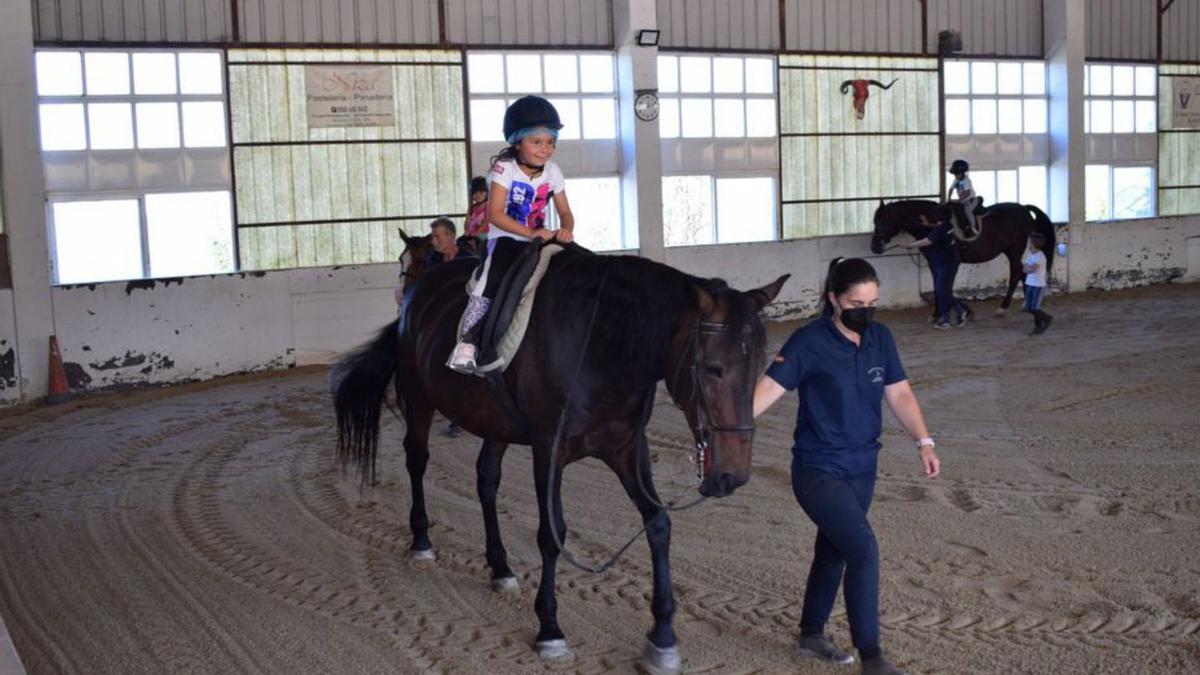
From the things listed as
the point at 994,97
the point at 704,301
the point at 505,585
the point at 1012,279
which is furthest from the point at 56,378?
the point at 994,97

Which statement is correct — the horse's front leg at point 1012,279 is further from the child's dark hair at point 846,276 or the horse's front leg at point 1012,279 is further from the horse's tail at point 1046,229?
the child's dark hair at point 846,276

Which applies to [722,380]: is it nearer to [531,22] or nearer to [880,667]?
[880,667]

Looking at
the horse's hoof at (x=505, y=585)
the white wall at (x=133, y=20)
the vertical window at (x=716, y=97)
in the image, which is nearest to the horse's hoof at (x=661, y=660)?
the horse's hoof at (x=505, y=585)

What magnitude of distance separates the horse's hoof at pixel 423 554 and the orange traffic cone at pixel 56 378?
8.04 m

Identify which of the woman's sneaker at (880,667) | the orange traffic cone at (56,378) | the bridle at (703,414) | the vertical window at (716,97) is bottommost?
the woman's sneaker at (880,667)

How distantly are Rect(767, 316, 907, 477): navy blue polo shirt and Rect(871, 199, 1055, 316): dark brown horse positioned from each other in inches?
518

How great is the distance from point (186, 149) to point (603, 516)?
30.1ft

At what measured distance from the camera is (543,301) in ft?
18.1

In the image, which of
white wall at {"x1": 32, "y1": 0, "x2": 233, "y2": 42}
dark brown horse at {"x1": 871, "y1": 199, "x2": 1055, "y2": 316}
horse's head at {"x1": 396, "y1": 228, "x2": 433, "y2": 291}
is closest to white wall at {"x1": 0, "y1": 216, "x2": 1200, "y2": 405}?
dark brown horse at {"x1": 871, "y1": 199, "x2": 1055, "y2": 316}

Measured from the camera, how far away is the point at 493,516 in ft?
20.6

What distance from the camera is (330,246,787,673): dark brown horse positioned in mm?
4602

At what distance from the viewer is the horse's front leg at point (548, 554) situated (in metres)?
5.09

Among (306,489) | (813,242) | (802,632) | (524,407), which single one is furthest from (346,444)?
(813,242)

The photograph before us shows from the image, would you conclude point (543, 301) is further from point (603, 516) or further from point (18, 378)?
point (18, 378)
